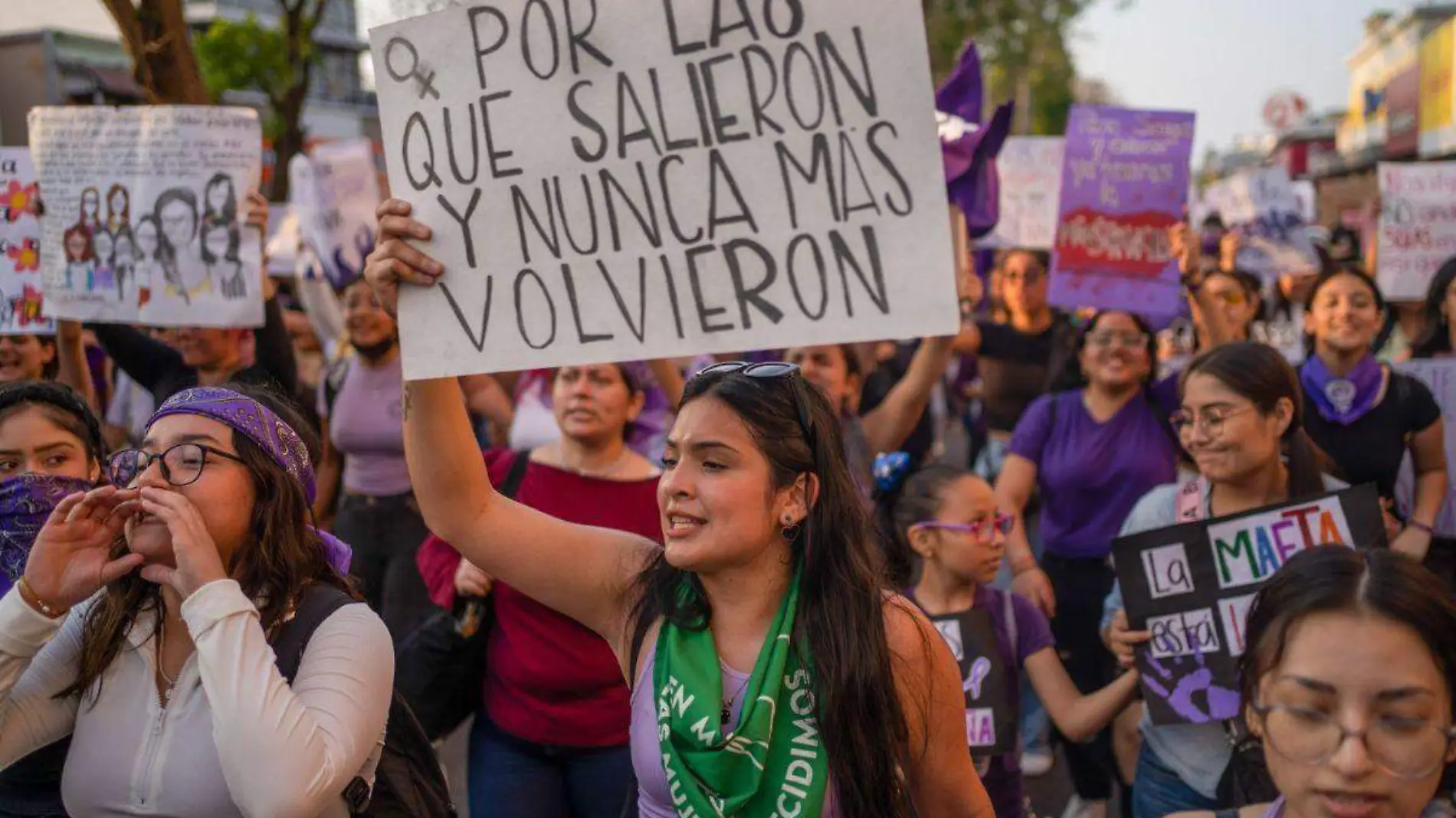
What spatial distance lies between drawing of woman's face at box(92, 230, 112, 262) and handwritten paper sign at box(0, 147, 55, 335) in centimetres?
32

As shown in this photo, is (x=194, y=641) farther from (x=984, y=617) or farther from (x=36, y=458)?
(x=984, y=617)

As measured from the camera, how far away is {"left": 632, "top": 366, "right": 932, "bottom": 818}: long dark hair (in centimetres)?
236

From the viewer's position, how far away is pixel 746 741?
2303 millimetres

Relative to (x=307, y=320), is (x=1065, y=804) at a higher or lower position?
lower

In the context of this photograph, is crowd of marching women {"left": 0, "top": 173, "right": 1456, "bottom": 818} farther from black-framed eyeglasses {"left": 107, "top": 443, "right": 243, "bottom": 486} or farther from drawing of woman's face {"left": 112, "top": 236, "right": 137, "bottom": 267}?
drawing of woman's face {"left": 112, "top": 236, "right": 137, "bottom": 267}

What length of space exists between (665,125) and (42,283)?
11.2 ft

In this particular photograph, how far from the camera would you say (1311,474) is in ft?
13.0

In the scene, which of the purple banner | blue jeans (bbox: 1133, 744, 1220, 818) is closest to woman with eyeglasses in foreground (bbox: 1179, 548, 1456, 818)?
blue jeans (bbox: 1133, 744, 1220, 818)

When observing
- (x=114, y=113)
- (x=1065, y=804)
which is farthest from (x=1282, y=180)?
(x=114, y=113)

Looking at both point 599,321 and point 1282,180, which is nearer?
point 599,321

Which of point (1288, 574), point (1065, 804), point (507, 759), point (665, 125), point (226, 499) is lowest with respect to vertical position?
point (1065, 804)

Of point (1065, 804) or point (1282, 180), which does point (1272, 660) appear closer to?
point (1065, 804)

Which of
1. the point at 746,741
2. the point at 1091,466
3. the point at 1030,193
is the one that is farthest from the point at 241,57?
the point at 746,741

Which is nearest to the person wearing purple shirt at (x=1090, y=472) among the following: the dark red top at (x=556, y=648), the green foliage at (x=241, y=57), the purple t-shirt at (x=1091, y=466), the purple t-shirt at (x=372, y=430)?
the purple t-shirt at (x=1091, y=466)
